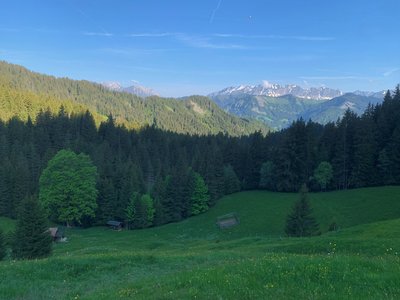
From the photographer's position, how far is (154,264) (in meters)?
27.0

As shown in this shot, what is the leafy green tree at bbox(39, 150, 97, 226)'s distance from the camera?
82.1 metres

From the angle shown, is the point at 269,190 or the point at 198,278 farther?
the point at 269,190

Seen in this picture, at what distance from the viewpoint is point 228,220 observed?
81250 mm

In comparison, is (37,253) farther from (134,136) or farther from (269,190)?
(134,136)

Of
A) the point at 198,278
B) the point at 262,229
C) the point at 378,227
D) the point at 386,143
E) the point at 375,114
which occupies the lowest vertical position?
the point at 262,229

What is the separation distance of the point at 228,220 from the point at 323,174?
28919 mm

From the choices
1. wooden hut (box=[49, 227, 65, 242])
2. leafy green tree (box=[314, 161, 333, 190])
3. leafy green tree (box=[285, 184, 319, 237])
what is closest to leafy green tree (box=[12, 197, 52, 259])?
wooden hut (box=[49, 227, 65, 242])

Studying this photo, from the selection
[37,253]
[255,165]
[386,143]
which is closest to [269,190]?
[255,165]

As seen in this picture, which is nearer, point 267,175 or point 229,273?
point 229,273

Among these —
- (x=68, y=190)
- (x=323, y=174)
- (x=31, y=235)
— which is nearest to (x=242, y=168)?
(x=323, y=174)

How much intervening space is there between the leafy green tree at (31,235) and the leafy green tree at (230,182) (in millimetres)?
66481

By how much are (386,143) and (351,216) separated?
2936 cm

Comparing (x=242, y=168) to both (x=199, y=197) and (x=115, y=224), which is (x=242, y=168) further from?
(x=115, y=224)

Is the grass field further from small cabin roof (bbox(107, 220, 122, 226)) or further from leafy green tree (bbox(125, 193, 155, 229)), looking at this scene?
small cabin roof (bbox(107, 220, 122, 226))
